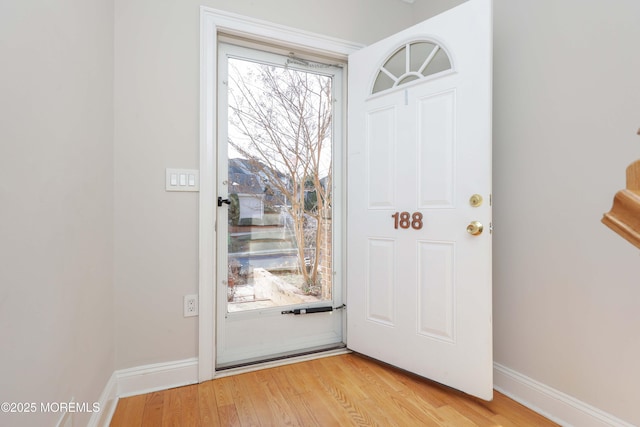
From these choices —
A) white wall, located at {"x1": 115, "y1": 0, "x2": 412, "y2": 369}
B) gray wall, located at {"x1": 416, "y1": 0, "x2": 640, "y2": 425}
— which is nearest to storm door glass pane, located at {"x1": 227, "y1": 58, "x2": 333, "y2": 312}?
white wall, located at {"x1": 115, "y1": 0, "x2": 412, "y2": 369}

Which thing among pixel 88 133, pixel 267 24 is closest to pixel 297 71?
pixel 267 24

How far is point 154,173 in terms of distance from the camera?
1.73 meters

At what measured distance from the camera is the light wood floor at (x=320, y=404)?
1463 millimetres

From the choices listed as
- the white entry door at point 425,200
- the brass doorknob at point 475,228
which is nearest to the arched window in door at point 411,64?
the white entry door at point 425,200

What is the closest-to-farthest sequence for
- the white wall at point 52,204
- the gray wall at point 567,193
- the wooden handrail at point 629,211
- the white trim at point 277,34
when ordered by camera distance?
1. the wooden handrail at point 629,211
2. the white wall at point 52,204
3. the gray wall at point 567,193
4. the white trim at point 277,34

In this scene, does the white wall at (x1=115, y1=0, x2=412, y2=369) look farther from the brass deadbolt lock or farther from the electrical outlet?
the brass deadbolt lock

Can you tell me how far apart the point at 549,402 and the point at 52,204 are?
2163 millimetres

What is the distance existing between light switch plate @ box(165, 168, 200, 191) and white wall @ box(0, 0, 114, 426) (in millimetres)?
316

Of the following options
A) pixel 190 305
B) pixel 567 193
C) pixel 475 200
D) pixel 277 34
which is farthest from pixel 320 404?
pixel 277 34

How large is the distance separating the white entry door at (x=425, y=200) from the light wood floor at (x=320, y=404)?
93 mm

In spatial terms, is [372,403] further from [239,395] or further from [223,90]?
[223,90]

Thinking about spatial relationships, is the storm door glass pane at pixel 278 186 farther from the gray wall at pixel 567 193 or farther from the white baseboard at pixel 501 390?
the gray wall at pixel 567 193

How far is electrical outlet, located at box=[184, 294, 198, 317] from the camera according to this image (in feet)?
5.86

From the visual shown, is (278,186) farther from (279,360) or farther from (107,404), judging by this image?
(107,404)
